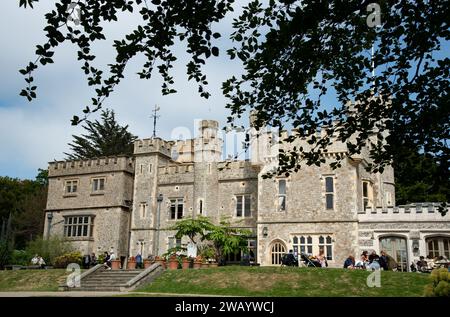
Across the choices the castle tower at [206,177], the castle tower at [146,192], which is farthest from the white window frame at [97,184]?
the castle tower at [206,177]

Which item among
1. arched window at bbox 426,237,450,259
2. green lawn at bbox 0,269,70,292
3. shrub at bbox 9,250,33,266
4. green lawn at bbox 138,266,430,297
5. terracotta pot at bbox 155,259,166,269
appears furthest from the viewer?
shrub at bbox 9,250,33,266

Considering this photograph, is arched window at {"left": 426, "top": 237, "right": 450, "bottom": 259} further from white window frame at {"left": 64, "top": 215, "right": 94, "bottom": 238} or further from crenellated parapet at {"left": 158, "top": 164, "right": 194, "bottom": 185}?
white window frame at {"left": 64, "top": 215, "right": 94, "bottom": 238}

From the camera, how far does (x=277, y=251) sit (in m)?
24.9

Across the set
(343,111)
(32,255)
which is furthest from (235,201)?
(343,111)

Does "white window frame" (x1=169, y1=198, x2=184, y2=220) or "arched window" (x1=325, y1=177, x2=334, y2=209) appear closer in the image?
"arched window" (x1=325, y1=177, x2=334, y2=209)

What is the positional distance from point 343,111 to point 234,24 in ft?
6.76

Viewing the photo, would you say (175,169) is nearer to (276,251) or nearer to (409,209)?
(276,251)

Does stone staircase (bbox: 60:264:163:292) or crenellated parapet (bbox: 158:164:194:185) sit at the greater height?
crenellated parapet (bbox: 158:164:194:185)

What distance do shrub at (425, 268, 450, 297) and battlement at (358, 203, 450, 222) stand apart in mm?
12939

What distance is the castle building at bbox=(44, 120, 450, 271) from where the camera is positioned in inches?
907

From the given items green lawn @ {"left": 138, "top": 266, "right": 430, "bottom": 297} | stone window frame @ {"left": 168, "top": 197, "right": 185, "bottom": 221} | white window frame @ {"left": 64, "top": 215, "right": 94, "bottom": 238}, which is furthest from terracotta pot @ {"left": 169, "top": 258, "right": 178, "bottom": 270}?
white window frame @ {"left": 64, "top": 215, "right": 94, "bottom": 238}

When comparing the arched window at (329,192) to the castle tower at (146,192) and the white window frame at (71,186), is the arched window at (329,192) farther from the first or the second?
the white window frame at (71,186)

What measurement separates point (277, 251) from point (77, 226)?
1314 centimetres
